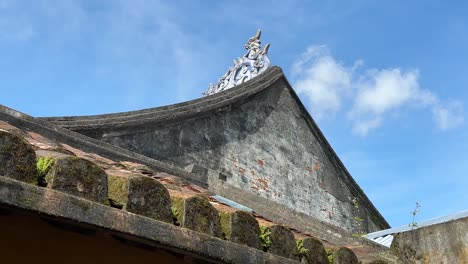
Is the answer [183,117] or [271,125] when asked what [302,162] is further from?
[183,117]

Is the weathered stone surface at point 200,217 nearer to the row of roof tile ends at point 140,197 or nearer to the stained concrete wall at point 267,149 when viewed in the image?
the row of roof tile ends at point 140,197

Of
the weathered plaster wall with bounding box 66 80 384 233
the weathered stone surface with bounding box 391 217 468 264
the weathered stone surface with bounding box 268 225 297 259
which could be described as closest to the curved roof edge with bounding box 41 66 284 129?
the weathered plaster wall with bounding box 66 80 384 233

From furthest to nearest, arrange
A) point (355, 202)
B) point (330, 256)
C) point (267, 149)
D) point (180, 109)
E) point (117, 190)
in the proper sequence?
point (355, 202), point (267, 149), point (180, 109), point (330, 256), point (117, 190)

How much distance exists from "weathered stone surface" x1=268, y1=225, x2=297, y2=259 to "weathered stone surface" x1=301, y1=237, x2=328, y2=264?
0.09m

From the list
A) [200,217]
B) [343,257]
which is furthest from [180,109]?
[200,217]

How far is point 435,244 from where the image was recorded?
11.8 ft

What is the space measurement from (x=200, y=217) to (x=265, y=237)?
42 cm

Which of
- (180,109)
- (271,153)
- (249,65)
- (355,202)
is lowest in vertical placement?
(355,202)

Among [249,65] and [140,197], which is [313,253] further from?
[249,65]

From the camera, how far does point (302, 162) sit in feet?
40.5

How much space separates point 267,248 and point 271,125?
30.8ft

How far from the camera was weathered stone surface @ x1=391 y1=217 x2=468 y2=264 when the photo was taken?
11.5 ft

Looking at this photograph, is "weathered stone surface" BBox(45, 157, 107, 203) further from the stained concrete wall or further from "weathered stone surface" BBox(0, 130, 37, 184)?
the stained concrete wall

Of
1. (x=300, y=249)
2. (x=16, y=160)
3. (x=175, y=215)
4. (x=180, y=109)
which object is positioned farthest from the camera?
(x=180, y=109)
